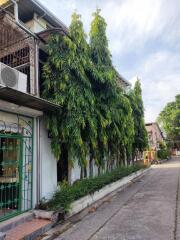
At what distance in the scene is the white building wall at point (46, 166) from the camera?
20.7 ft

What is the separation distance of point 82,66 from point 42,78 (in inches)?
51.9

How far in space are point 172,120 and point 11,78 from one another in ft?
134

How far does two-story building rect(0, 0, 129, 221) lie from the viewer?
5.30 metres

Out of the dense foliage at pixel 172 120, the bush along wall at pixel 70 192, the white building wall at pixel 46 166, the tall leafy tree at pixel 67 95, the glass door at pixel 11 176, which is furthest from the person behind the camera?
the dense foliage at pixel 172 120

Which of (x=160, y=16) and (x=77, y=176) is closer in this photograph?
(x=160, y=16)

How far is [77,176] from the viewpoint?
27.3ft

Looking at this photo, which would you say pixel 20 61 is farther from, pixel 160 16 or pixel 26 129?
pixel 160 16

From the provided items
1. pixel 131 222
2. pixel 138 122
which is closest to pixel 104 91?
pixel 131 222

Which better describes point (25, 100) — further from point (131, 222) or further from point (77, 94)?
point (131, 222)

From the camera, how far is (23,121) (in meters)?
5.86

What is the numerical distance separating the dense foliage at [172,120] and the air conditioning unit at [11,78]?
39496 mm

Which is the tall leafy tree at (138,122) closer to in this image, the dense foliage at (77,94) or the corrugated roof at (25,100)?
the dense foliage at (77,94)

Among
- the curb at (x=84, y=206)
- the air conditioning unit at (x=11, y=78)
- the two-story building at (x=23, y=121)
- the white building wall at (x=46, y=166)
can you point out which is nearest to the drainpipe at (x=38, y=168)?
the two-story building at (x=23, y=121)

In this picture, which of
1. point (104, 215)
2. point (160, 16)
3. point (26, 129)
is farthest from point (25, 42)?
point (104, 215)
